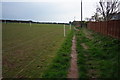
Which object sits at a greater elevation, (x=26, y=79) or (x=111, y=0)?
(x=111, y=0)

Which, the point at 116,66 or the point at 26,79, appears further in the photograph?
the point at 116,66

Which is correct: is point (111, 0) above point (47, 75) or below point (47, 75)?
above

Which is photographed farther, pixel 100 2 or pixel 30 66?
pixel 100 2

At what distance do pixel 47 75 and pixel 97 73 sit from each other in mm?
1536

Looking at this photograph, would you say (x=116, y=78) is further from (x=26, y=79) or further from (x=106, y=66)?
(x=26, y=79)

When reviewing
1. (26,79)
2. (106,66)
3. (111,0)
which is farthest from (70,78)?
(111,0)

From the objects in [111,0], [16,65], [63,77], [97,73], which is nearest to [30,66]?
[16,65]

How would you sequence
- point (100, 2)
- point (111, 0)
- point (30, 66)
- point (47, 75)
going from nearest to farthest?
point (47, 75)
point (30, 66)
point (111, 0)
point (100, 2)

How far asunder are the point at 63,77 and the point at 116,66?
2.07 meters

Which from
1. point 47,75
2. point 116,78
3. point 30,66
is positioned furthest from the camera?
point 30,66

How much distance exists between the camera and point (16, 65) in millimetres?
6426

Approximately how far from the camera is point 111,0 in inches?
1641

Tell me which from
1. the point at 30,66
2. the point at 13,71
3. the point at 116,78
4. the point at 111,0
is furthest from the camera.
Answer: the point at 111,0

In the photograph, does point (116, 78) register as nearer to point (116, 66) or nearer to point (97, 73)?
point (97, 73)
